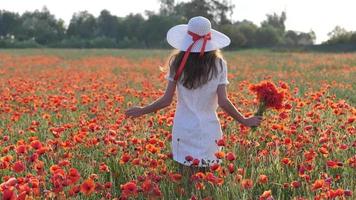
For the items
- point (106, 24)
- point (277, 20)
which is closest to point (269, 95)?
point (106, 24)

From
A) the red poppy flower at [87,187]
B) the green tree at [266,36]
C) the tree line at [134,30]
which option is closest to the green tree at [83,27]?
the tree line at [134,30]

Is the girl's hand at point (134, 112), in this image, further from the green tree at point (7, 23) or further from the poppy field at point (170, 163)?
the green tree at point (7, 23)

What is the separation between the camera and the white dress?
4.07 m

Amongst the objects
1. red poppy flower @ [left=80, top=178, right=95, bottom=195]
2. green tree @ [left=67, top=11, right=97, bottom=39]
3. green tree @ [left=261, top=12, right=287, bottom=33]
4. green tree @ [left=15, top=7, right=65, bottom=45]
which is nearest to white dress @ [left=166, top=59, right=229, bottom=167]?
red poppy flower @ [left=80, top=178, right=95, bottom=195]

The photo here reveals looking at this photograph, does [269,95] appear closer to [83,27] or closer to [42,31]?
[42,31]

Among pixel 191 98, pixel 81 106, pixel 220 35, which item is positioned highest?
pixel 220 35

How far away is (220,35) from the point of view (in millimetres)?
4156

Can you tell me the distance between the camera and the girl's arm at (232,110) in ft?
13.1

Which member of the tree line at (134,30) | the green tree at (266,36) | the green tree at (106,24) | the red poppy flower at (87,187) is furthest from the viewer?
the green tree at (106,24)

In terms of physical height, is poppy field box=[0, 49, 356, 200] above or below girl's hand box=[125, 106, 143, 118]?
below

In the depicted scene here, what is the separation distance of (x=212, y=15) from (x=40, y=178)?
79.2 metres

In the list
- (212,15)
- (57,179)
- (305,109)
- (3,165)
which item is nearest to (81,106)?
(305,109)

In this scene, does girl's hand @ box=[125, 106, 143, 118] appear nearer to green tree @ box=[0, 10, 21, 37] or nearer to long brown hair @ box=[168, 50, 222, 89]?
long brown hair @ box=[168, 50, 222, 89]

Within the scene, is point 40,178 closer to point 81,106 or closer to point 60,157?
point 60,157
